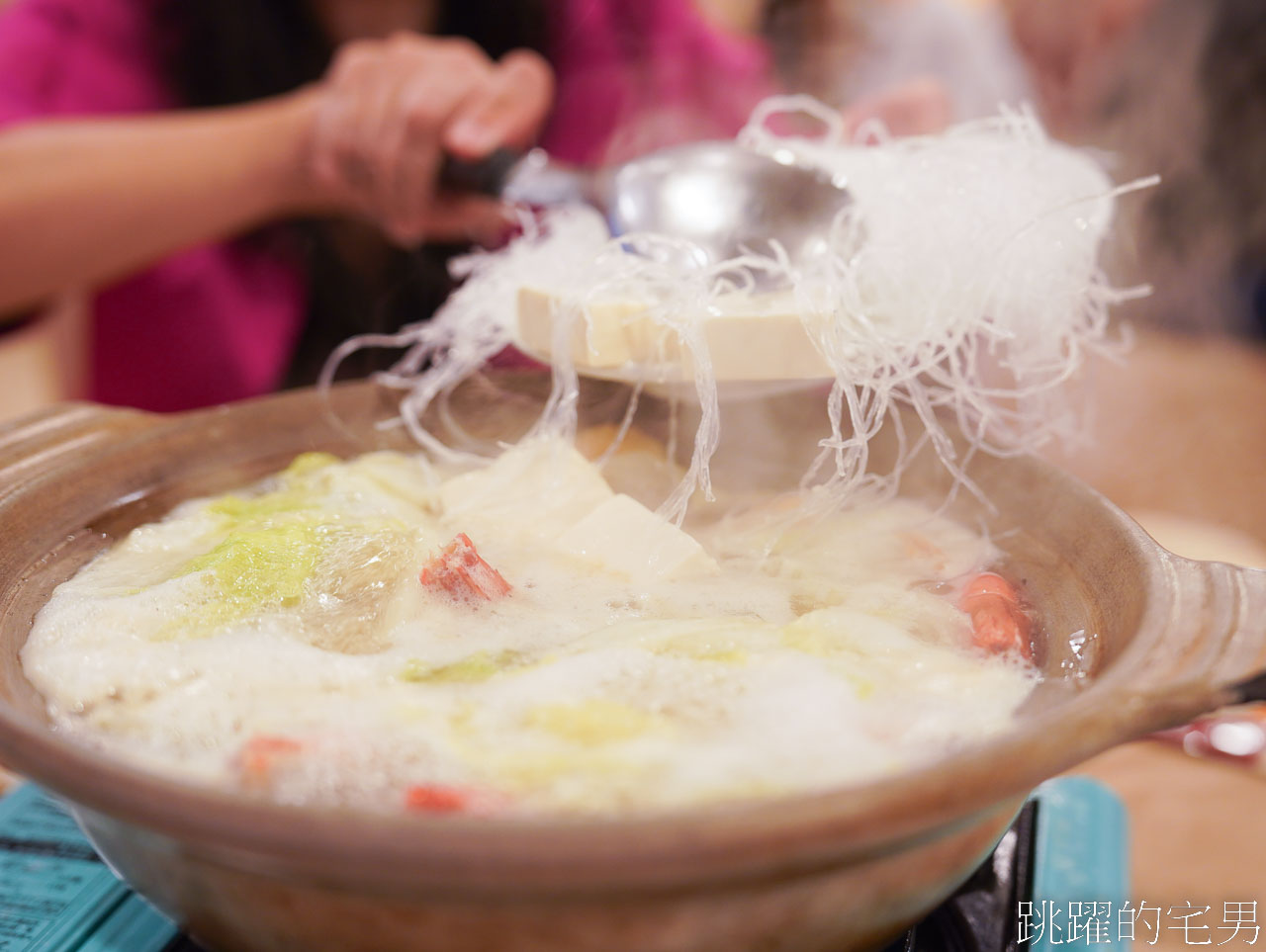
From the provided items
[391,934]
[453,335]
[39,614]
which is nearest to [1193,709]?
[391,934]

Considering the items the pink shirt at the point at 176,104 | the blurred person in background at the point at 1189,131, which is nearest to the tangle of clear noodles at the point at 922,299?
the pink shirt at the point at 176,104

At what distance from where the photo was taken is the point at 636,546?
3.71 feet

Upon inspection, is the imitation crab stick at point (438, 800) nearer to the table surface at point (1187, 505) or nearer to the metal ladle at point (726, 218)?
the metal ladle at point (726, 218)

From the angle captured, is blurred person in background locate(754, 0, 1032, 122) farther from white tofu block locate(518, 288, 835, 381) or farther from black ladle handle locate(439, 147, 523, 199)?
white tofu block locate(518, 288, 835, 381)

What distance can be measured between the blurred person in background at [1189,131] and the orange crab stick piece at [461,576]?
3512 millimetres

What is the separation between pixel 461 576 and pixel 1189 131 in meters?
4.60

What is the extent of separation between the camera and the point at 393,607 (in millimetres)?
1016

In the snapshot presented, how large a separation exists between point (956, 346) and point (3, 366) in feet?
13.1

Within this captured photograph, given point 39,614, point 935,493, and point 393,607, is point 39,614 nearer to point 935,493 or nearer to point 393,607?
point 393,607

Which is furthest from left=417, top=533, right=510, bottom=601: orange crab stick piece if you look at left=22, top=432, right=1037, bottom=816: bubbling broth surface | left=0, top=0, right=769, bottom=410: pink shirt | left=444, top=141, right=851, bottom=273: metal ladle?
left=0, top=0, right=769, bottom=410: pink shirt

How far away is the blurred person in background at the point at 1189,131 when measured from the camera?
3889 millimetres

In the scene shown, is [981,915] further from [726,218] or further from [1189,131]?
[1189,131]

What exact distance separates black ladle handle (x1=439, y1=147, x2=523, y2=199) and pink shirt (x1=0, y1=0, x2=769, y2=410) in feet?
3.80

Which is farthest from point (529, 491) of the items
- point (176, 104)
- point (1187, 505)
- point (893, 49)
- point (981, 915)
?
point (893, 49)
